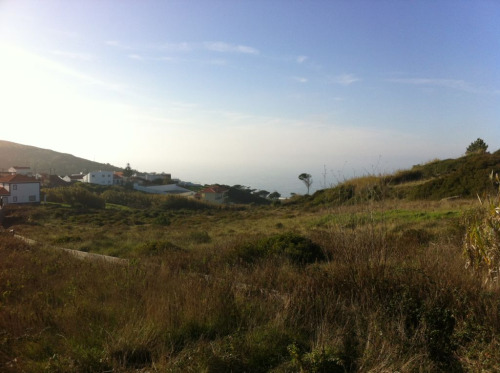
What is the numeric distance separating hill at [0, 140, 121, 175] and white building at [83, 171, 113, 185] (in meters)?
43.9

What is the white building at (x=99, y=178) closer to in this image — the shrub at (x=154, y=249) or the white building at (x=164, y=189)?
the white building at (x=164, y=189)

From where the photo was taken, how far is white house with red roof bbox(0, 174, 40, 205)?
1923 inches

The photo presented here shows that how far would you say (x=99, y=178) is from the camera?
87125 mm

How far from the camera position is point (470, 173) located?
73.8 feet

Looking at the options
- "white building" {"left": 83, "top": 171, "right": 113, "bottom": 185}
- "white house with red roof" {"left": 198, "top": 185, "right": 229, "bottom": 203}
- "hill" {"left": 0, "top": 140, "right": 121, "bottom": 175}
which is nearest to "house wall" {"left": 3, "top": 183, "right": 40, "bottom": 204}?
"white house with red roof" {"left": 198, "top": 185, "right": 229, "bottom": 203}

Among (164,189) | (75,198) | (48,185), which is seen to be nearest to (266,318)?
(75,198)

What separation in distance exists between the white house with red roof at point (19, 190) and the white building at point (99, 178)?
3464 cm

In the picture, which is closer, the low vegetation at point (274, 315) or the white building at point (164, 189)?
the low vegetation at point (274, 315)

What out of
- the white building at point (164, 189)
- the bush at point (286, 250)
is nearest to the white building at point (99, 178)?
the white building at point (164, 189)

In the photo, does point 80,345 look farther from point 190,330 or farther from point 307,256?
point 307,256

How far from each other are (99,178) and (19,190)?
38093 mm

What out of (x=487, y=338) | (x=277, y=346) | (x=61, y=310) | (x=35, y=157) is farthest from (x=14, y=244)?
(x=35, y=157)

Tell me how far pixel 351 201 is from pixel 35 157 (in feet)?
523

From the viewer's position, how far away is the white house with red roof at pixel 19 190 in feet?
160
